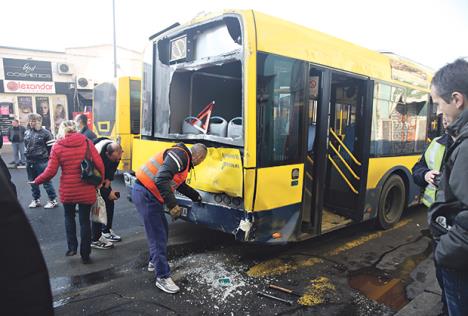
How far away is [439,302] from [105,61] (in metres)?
20.4

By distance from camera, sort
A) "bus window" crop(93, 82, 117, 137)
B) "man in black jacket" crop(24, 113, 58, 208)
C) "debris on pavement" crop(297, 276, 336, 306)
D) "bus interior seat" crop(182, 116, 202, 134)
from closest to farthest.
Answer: "debris on pavement" crop(297, 276, 336, 306) < "bus interior seat" crop(182, 116, 202, 134) < "man in black jacket" crop(24, 113, 58, 208) < "bus window" crop(93, 82, 117, 137)

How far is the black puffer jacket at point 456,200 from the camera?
166 cm

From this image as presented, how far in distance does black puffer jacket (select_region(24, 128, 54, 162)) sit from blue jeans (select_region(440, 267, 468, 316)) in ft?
22.0

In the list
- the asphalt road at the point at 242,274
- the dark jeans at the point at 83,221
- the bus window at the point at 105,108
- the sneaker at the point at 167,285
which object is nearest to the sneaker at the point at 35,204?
the asphalt road at the point at 242,274

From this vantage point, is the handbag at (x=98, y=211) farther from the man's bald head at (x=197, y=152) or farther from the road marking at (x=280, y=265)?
the road marking at (x=280, y=265)

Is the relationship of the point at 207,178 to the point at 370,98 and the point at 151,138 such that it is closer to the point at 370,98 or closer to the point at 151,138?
the point at 151,138

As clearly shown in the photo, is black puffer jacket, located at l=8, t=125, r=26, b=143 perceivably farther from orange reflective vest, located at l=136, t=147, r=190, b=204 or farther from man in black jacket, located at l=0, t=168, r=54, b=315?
man in black jacket, located at l=0, t=168, r=54, b=315

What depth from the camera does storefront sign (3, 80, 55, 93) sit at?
16625 millimetres

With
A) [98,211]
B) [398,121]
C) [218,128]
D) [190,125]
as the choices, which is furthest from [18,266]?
[398,121]

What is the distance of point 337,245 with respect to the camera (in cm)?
498

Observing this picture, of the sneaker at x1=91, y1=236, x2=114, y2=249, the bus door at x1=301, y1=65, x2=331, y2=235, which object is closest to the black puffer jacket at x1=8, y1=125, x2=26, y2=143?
the sneaker at x1=91, y1=236, x2=114, y2=249

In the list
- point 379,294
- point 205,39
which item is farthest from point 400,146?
point 205,39

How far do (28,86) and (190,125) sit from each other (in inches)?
649

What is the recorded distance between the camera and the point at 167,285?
348 cm
